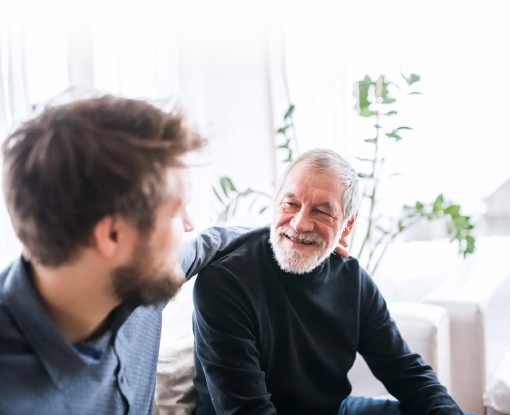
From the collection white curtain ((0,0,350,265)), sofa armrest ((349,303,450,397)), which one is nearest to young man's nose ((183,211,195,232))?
sofa armrest ((349,303,450,397))

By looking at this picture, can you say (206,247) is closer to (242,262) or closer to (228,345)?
(242,262)

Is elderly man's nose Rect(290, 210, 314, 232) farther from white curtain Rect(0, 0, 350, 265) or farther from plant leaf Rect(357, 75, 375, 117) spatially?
white curtain Rect(0, 0, 350, 265)

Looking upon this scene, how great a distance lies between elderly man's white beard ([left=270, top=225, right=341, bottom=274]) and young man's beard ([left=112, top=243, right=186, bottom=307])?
49cm

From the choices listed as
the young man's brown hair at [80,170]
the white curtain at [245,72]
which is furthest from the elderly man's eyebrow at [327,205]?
the white curtain at [245,72]

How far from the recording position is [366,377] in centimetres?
186

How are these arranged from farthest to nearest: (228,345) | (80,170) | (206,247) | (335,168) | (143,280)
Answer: (335,168) < (206,247) < (228,345) < (143,280) < (80,170)

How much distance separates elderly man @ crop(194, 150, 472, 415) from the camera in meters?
1.29

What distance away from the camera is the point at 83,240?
85 cm

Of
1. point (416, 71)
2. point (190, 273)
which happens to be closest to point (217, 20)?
point (416, 71)

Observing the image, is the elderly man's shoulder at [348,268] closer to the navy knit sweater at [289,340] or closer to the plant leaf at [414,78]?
the navy knit sweater at [289,340]

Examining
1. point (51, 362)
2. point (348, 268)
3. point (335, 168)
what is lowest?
point (348, 268)

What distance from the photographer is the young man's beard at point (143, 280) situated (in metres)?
0.92

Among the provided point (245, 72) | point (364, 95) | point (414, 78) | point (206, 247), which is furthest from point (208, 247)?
point (245, 72)

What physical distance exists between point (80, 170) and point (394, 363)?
3.78 feet
